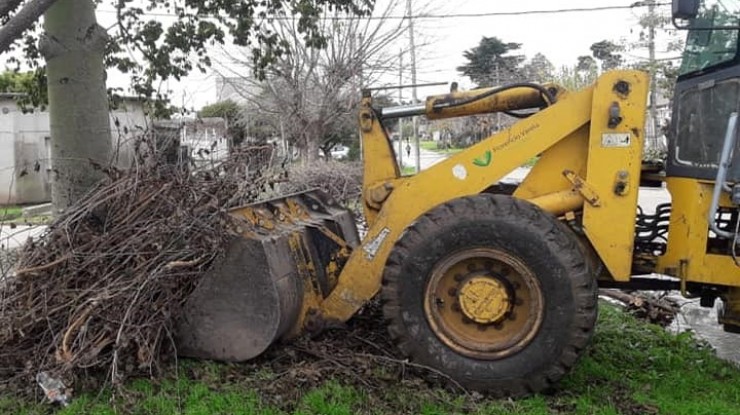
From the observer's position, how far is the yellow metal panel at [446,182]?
4730 mm

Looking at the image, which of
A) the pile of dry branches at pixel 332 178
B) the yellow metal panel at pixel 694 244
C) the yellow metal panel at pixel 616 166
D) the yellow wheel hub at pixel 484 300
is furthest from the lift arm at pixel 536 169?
the pile of dry branches at pixel 332 178

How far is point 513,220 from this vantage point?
4.42 metres

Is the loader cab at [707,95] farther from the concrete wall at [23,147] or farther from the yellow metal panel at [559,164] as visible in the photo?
the concrete wall at [23,147]

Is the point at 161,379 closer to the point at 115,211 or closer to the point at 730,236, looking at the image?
the point at 115,211

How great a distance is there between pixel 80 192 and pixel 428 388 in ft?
13.7

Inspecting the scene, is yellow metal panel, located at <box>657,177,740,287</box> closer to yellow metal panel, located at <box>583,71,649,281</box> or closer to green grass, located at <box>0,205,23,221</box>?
yellow metal panel, located at <box>583,71,649,281</box>

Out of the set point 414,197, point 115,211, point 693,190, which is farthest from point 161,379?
point 693,190

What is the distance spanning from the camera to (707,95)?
4664mm

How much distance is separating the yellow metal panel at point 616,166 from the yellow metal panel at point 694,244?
308 mm

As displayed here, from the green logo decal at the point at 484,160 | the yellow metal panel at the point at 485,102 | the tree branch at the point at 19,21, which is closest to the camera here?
the tree branch at the point at 19,21

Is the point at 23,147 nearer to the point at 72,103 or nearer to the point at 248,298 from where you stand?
the point at 72,103

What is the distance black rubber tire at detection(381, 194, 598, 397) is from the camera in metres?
4.30

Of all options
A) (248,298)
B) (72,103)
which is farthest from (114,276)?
(72,103)

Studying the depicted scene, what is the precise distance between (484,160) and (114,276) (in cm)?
250
